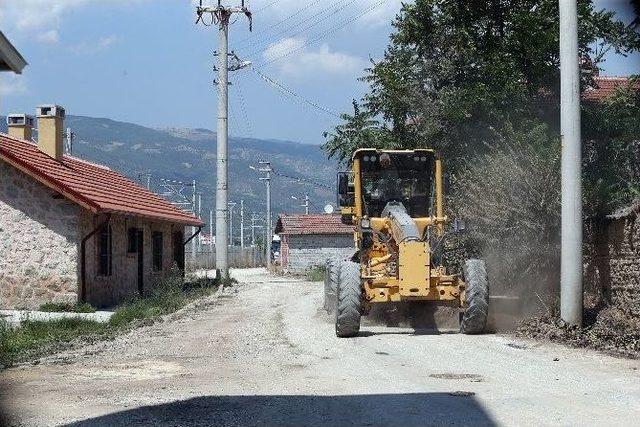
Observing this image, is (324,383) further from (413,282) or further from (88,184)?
(88,184)

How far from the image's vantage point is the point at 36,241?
21.4 m

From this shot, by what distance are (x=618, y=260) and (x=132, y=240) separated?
1515 cm

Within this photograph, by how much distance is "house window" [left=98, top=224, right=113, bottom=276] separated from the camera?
76.0ft

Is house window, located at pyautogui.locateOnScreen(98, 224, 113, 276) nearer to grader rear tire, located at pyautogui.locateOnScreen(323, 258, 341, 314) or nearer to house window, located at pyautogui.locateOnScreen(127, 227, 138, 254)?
house window, located at pyautogui.locateOnScreen(127, 227, 138, 254)

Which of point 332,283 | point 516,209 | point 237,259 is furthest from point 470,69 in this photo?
point 237,259

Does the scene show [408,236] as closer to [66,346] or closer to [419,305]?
[419,305]

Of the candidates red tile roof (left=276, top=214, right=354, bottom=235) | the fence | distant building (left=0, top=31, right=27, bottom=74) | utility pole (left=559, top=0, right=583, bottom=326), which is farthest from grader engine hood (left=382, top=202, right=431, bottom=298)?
the fence

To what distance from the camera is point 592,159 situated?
21.0 meters

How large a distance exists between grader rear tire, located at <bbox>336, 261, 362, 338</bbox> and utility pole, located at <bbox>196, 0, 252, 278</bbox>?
66.2 feet

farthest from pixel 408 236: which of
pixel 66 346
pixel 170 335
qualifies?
pixel 66 346

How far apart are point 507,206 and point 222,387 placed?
9384 mm

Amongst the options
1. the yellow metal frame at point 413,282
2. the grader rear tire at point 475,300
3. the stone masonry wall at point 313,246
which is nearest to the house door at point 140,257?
the yellow metal frame at point 413,282

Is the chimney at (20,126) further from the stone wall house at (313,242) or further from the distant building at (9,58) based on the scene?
the stone wall house at (313,242)

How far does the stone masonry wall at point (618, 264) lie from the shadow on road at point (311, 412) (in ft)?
22.8
